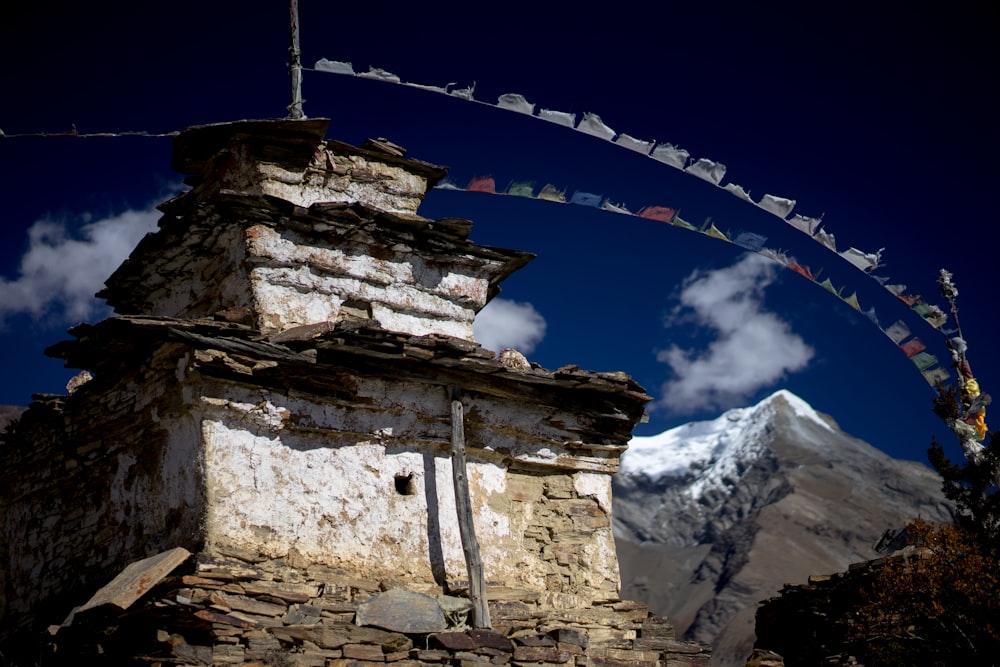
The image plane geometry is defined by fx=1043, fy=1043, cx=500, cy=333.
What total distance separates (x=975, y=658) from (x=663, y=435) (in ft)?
336

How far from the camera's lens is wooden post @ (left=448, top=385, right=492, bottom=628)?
1067 centimetres

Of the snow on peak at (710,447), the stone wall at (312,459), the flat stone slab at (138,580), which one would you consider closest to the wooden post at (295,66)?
the stone wall at (312,459)

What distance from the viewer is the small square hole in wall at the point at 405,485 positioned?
439 inches

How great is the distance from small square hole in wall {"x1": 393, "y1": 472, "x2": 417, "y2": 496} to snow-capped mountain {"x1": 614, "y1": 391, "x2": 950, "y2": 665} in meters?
52.5

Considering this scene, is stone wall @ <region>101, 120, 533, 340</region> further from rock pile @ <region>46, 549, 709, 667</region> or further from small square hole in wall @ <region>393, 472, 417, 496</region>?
rock pile @ <region>46, 549, 709, 667</region>

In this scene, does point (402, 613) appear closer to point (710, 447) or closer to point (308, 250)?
point (308, 250)

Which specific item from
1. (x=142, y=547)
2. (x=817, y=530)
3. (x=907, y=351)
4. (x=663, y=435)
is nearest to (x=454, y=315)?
(x=142, y=547)

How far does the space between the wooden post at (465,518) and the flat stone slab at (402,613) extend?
43 centimetres

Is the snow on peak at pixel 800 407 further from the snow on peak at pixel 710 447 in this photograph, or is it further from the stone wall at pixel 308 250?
the stone wall at pixel 308 250

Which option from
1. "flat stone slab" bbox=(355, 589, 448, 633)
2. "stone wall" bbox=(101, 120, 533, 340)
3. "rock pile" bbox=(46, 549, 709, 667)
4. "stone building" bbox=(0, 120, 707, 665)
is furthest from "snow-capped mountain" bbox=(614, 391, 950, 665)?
"flat stone slab" bbox=(355, 589, 448, 633)

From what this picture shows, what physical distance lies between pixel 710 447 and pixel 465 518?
10519 cm

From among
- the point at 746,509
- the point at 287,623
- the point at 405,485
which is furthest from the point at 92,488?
the point at 746,509

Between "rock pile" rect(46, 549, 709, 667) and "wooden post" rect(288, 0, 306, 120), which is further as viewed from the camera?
"wooden post" rect(288, 0, 306, 120)

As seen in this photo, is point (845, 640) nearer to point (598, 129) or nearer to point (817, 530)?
point (598, 129)
